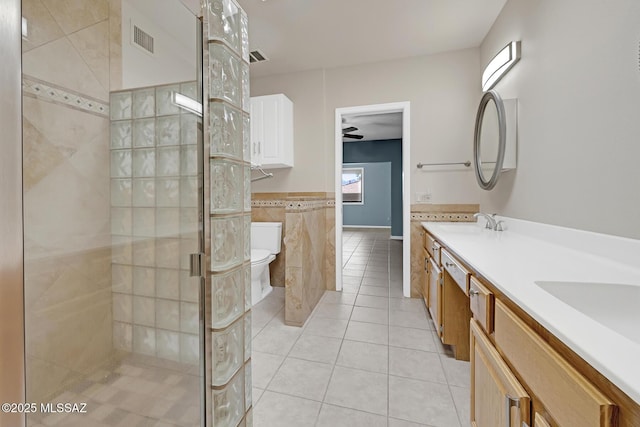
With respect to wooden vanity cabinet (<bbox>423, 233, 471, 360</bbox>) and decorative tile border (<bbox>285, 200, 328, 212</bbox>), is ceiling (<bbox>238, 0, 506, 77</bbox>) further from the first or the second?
wooden vanity cabinet (<bbox>423, 233, 471, 360</bbox>)

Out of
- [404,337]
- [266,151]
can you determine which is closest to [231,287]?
[404,337]

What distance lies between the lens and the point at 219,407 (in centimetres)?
86

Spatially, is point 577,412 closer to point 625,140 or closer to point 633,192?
point 633,192

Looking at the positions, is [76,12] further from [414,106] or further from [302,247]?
[414,106]

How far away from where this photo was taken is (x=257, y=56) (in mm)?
2773

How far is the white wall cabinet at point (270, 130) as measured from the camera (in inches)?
116

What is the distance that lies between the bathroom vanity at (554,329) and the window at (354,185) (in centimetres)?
673

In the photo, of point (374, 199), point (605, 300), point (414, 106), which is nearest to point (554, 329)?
point (605, 300)

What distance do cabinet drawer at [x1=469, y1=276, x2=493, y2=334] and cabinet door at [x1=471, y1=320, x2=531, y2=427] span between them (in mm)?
47

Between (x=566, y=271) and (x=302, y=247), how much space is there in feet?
5.30

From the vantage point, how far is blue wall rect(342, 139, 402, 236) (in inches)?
264

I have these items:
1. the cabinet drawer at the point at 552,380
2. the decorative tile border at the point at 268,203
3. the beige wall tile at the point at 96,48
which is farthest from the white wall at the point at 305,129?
the cabinet drawer at the point at 552,380

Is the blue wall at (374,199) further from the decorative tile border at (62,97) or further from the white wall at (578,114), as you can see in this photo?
the decorative tile border at (62,97)

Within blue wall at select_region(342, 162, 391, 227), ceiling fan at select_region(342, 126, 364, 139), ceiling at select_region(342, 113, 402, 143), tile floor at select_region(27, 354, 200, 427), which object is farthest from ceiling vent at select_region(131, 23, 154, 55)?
blue wall at select_region(342, 162, 391, 227)
